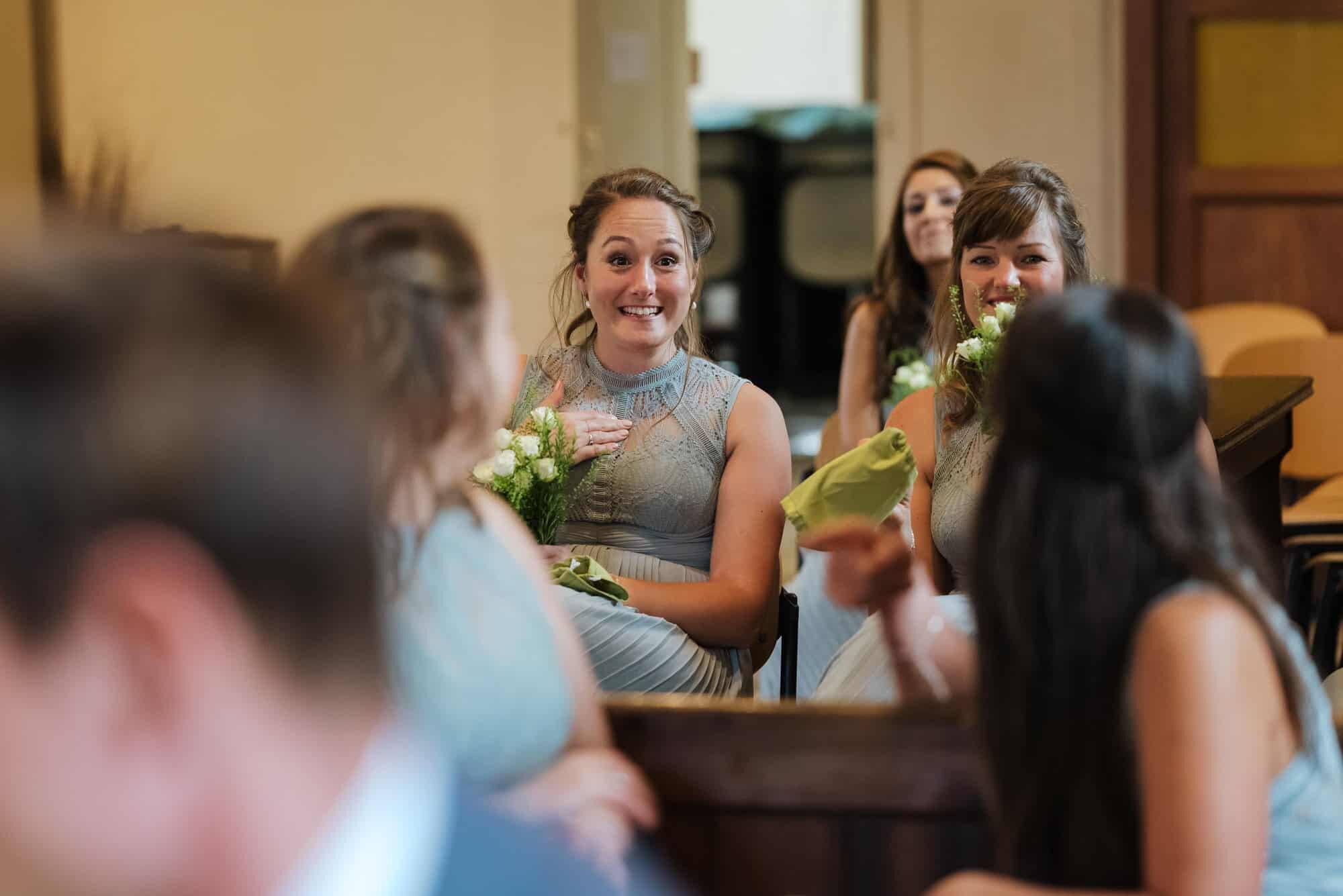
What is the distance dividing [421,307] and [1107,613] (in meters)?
0.64

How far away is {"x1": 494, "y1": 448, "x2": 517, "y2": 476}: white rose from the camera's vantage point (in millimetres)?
2529

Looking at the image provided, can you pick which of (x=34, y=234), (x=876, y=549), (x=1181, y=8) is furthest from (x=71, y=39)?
(x=34, y=234)

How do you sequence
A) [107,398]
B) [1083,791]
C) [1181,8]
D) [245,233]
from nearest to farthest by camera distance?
[107,398]
[245,233]
[1083,791]
[1181,8]

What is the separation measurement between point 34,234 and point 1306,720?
3.61ft

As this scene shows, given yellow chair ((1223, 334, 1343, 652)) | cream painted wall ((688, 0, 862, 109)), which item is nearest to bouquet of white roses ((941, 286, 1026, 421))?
yellow chair ((1223, 334, 1343, 652))

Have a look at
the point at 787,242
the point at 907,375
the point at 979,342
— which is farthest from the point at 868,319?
the point at 787,242

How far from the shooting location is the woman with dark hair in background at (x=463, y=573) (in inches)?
52.5

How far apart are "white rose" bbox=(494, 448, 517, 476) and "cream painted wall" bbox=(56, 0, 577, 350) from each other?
13.8 ft

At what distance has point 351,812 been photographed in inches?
28.8

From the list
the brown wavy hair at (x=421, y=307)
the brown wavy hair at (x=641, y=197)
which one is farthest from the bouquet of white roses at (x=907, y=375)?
the brown wavy hair at (x=421, y=307)

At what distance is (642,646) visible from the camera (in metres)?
2.54

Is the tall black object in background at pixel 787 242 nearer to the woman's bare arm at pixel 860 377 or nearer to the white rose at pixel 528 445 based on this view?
the woman's bare arm at pixel 860 377

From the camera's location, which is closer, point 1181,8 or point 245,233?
point 245,233

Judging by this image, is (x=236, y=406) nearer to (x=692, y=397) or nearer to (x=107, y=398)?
(x=107, y=398)
